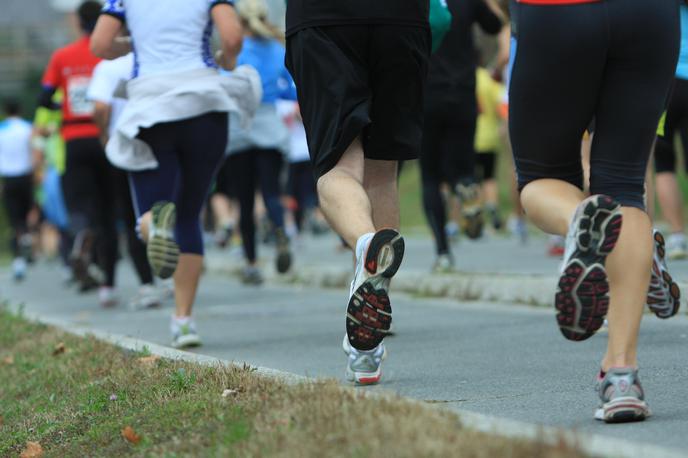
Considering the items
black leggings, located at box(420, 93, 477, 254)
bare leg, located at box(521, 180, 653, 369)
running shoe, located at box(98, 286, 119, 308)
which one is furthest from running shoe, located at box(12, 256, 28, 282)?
bare leg, located at box(521, 180, 653, 369)

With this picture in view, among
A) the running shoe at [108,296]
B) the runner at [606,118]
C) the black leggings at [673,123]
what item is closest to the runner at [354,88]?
the runner at [606,118]

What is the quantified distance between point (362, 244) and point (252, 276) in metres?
7.55

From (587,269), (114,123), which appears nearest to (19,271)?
(114,123)

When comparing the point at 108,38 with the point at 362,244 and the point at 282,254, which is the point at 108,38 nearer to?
the point at 362,244

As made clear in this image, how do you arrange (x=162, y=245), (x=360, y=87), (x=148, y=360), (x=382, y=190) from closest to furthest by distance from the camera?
(x=360, y=87), (x=382, y=190), (x=148, y=360), (x=162, y=245)

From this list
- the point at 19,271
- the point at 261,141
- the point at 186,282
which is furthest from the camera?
the point at 19,271

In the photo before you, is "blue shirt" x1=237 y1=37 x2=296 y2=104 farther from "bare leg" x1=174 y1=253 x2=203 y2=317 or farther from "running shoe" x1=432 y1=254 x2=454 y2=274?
"bare leg" x1=174 y1=253 x2=203 y2=317

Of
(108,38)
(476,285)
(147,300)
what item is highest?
(108,38)

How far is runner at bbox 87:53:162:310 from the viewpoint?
964 centimetres

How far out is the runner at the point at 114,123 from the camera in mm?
9641

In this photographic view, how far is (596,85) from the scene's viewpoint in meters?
3.93

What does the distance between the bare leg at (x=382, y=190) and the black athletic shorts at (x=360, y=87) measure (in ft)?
Answer: 0.47

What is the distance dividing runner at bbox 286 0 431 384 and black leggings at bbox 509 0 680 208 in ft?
2.68

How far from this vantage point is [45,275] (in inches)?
736
